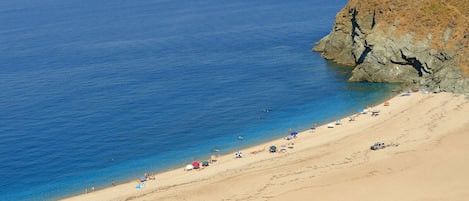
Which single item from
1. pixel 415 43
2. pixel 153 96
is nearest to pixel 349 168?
pixel 415 43

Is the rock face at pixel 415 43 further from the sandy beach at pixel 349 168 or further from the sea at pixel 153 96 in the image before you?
the sandy beach at pixel 349 168

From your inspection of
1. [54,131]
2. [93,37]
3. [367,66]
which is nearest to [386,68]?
[367,66]

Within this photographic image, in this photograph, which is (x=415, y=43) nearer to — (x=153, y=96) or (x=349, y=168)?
(x=349, y=168)

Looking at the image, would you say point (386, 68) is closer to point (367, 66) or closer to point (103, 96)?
point (367, 66)

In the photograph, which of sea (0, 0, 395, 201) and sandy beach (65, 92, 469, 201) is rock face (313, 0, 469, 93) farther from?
sandy beach (65, 92, 469, 201)

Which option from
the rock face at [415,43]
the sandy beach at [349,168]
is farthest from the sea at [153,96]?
the sandy beach at [349,168]
